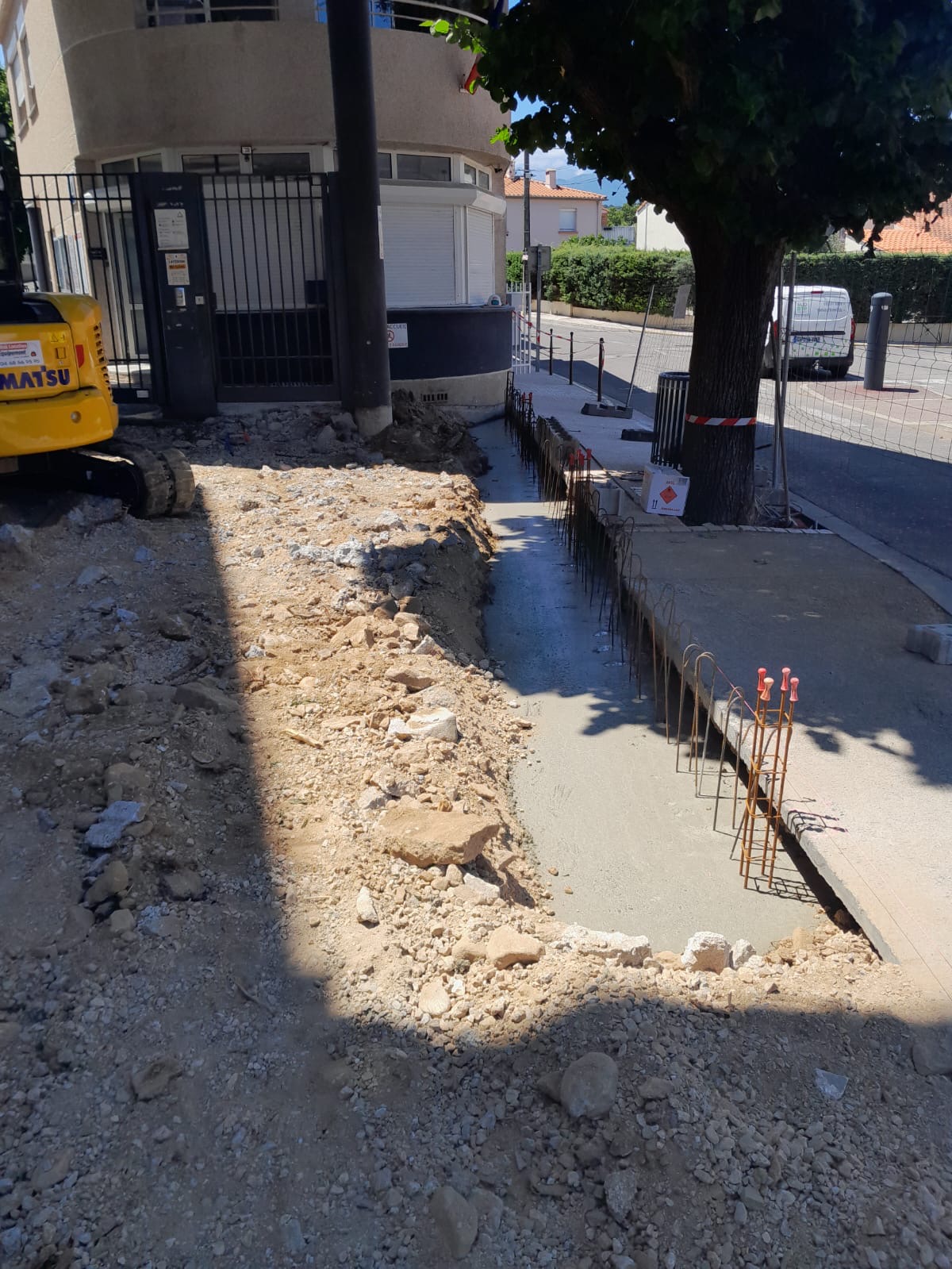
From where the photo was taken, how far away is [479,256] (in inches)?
663

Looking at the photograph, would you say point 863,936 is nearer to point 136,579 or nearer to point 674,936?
point 674,936

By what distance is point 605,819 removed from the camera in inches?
210

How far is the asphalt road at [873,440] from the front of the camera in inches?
407

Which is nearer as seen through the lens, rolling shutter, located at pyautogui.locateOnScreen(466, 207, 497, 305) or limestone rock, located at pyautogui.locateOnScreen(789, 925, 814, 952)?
limestone rock, located at pyautogui.locateOnScreen(789, 925, 814, 952)

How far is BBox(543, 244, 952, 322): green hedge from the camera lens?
3288 centimetres

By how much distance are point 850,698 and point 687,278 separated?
32.1m

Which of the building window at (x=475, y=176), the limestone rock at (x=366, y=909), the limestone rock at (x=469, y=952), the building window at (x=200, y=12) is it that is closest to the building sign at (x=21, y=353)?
the limestone rock at (x=366, y=909)

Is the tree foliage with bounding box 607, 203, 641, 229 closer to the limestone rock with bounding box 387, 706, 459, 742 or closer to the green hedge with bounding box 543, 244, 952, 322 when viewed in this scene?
the green hedge with bounding box 543, 244, 952, 322

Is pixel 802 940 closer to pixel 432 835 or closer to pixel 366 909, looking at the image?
pixel 432 835

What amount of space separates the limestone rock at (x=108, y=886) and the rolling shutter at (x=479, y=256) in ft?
45.9

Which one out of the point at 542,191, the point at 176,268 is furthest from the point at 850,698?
the point at 542,191

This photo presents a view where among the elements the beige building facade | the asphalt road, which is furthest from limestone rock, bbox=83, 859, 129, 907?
the beige building facade

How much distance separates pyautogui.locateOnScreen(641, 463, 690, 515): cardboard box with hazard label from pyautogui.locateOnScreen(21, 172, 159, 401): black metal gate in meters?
6.50

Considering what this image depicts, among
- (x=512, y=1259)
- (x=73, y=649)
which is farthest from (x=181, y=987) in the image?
(x=73, y=649)
